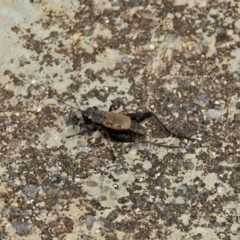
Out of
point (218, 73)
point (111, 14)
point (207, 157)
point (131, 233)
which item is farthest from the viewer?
point (111, 14)

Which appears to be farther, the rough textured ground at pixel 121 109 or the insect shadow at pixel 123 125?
the insect shadow at pixel 123 125

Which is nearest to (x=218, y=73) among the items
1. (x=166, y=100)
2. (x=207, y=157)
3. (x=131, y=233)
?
(x=166, y=100)

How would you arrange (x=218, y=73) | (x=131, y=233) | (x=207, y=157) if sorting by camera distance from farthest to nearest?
(x=218, y=73), (x=207, y=157), (x=131, y=233)

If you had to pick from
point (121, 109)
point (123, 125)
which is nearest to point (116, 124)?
point (123, 125)

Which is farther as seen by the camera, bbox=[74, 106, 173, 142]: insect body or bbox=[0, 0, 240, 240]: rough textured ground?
bbox=[74, 106, 173, 142]: insect body

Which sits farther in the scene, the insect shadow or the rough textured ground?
the insect shadow

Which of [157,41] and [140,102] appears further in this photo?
[157,41]

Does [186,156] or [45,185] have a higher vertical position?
[186,156]

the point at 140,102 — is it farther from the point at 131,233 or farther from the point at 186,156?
the point at 131,233

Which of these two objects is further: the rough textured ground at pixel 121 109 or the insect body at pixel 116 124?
the insect body at pixel 116 124
